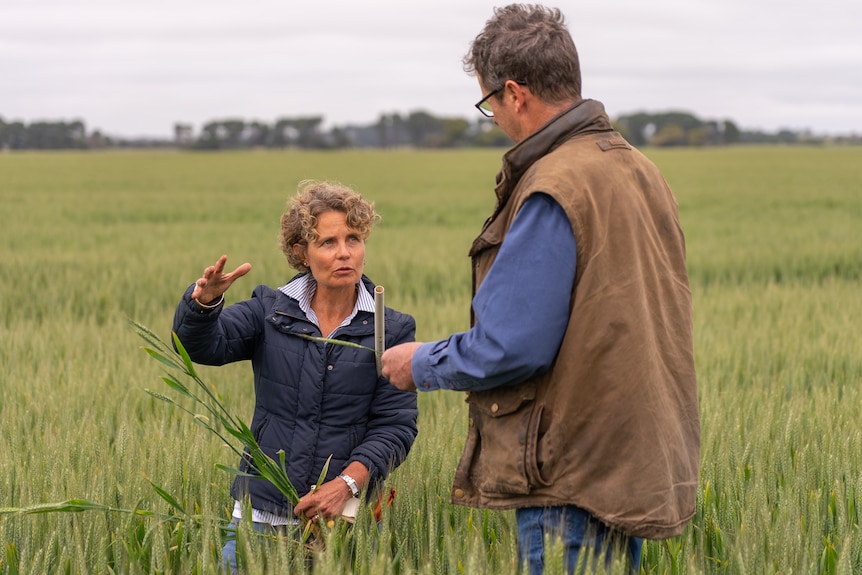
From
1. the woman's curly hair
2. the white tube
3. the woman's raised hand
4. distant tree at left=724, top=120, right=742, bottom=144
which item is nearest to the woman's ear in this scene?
the woman's curly hair

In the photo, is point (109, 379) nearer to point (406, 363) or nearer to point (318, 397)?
point (318, 397)

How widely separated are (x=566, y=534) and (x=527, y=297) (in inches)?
22.7

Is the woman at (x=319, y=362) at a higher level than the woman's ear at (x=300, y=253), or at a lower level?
lower

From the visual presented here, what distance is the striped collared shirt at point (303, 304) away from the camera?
2.88 metres

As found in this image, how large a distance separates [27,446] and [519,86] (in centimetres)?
275

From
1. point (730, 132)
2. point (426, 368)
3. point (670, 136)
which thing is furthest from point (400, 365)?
point (730, 132)

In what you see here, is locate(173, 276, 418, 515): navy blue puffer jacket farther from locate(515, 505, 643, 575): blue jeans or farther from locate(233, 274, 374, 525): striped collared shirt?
locate(515, 505, 643, 575): blue jeans

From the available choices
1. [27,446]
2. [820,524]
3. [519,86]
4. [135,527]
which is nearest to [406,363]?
[519,86]

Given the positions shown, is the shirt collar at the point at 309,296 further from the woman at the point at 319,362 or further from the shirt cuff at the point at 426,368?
the shirt cuff at the point at 426,368

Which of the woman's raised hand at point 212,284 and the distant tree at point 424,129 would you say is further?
the distant tree at point 424,129

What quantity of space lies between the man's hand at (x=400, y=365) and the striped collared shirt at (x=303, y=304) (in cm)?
39

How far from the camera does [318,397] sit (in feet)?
9.26

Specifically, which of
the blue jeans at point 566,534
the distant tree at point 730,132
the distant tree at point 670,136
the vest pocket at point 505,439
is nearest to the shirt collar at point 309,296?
the vest pocket at point 505,439

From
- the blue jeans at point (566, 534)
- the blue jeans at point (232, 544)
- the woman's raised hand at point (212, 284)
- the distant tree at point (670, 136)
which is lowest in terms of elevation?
the blue jeans at point (232, 544)
